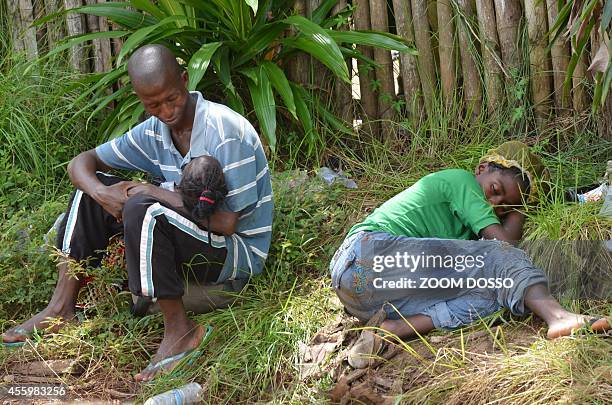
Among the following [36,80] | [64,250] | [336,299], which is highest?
[36,80]

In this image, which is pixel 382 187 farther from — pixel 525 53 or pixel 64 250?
pixel 64 250

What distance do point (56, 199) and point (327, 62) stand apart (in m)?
1.71

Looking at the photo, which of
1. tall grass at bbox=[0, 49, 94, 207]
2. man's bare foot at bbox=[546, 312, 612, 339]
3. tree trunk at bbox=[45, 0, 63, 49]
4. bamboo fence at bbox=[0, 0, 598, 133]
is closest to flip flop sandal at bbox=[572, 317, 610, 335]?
man's bare foot at bbox=[546, 312, 612, 339]

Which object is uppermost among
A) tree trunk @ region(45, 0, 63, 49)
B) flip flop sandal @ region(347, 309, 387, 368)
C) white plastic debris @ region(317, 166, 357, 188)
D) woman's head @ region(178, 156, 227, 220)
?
tree trunk @ region(45, 0, 63, 49)

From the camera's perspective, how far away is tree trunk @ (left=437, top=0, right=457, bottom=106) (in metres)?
5.50

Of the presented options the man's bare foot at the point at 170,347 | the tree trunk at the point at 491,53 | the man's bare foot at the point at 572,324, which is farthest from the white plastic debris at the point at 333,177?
the man's bare foot at the point at 572,324

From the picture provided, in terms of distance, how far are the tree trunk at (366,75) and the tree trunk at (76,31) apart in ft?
5.63

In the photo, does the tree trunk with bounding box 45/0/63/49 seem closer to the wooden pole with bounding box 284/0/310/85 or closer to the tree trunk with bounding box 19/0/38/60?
the tree trunk with bounding box 19/0/38/60

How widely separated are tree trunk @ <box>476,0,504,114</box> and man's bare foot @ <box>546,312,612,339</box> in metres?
2.01

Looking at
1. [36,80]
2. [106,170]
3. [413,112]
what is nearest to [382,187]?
[413,112]

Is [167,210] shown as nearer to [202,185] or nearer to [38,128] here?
[202,185]

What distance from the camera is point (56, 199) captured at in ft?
18.1

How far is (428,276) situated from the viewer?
3.95 m

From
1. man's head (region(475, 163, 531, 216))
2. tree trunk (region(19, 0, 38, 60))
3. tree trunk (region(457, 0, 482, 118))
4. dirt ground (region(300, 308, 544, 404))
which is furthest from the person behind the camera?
tree trunk (region(19, 0, 38, 60))
